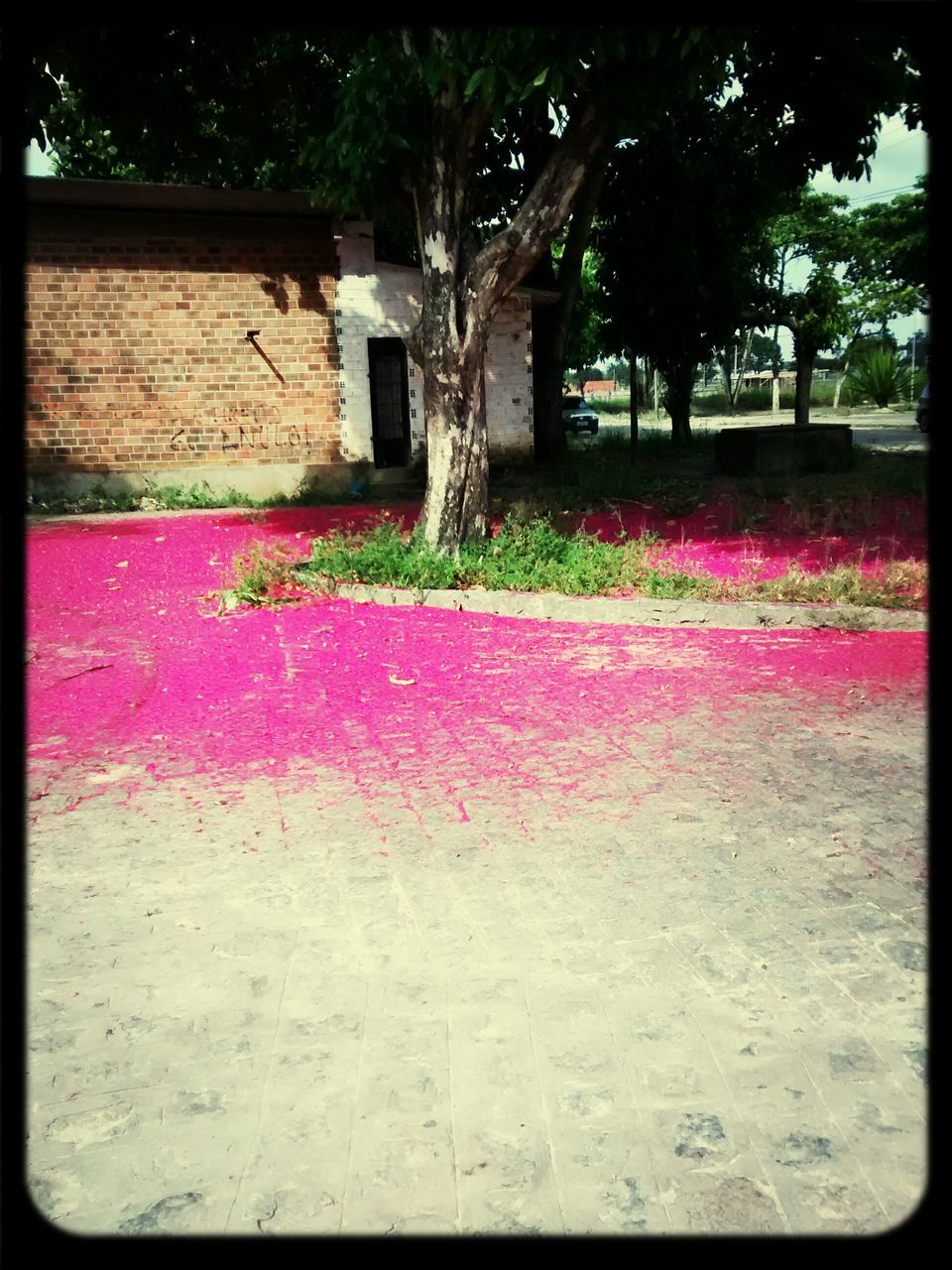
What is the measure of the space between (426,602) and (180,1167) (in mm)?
6751

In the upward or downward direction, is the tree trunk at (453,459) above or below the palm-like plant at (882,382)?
below

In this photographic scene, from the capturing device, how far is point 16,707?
2422mm

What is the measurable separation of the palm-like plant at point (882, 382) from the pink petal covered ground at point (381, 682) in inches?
1349

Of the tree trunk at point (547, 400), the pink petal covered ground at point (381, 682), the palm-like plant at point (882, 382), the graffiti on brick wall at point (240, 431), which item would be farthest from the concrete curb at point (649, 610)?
the palm-like plant at point (882, 382)

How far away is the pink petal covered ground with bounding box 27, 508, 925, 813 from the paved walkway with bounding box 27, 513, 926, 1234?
0.04m

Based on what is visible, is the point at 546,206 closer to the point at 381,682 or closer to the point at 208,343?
the point at 381,682

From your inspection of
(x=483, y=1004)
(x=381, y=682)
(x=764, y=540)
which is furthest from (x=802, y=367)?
(x=483, y=1004)

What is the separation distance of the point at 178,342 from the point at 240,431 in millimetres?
1482

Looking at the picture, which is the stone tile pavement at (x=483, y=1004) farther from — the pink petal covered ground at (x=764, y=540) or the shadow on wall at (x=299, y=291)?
the shadow on wall at (x=299, y=291)

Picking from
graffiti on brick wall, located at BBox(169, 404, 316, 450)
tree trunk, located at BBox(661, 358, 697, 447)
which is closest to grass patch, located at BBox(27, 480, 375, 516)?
graffiti on brick wall, located at BBox(169, 404, 316, 450)

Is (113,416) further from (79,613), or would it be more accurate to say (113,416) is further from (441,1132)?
(441,1132)

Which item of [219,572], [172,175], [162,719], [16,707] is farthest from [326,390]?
[16,707]

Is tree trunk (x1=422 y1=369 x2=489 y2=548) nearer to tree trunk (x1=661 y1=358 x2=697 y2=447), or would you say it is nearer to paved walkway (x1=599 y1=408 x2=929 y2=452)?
paved walkway (x1=599 y1=408 x2=929 y2=452)

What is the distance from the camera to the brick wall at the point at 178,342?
15.2 metres
